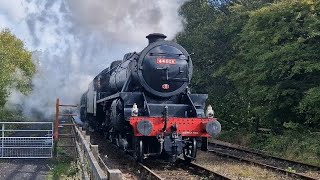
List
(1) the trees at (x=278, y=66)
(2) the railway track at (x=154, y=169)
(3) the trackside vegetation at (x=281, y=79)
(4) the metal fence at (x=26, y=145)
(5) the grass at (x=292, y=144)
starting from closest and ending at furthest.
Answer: (2) the railway track at (x=154, y=169) < (4) the metal fence at (x=26, y=145) < (5) the grass at (x=292, y=144) < (3) the trackside vegetation at (x=281, y=79) < (1) the trees at (x=278, y=66)

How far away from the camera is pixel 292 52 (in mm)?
14188

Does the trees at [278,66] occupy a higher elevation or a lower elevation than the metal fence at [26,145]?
higher

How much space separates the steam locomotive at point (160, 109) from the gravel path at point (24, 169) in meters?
2.10

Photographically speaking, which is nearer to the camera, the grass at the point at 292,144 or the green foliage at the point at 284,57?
the grass at the point at 292,144

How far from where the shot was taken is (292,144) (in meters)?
14.3

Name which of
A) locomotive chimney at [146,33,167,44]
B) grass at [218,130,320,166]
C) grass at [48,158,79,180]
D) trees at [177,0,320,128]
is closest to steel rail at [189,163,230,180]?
grass at [48,158,79,180]

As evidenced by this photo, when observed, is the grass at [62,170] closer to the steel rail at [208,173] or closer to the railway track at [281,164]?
the steel rail at [208,173]

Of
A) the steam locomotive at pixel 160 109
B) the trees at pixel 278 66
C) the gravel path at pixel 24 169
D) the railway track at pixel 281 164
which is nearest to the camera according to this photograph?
the gravel path at pixel 24 169

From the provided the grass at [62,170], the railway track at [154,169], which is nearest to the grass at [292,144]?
the railway track at [154,169]

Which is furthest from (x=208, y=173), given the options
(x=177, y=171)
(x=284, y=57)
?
(x=284, y=57)

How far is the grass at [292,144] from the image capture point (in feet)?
42.6

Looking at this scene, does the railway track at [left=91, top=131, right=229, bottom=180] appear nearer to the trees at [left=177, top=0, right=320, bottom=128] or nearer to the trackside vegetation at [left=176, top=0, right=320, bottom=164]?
the trackside vegetation at [left=176, top=0, right=320, bottom=164]

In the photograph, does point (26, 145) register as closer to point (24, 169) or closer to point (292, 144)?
point (24, 169)

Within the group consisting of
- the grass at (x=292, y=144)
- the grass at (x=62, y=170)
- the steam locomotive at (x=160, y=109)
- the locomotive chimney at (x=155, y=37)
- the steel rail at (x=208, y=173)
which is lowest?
the grass at (x=62, y=170)
